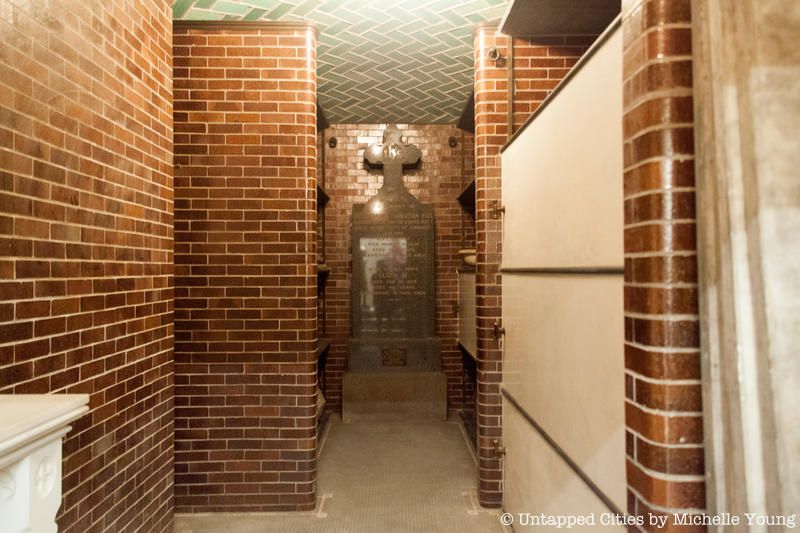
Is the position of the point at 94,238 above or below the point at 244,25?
below

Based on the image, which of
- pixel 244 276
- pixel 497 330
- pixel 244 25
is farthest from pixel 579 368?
pixel 244 25

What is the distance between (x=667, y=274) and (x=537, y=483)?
144cm

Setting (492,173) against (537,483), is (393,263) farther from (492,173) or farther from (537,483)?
(537,483)

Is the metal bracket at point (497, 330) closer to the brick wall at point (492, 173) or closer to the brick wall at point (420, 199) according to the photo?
the brick wall at point (492, 173)

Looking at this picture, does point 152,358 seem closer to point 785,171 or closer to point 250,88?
point 250,88

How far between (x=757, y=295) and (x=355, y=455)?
143 inches

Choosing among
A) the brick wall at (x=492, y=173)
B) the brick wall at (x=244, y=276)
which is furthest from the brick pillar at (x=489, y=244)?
the brick wall at (x=244, y=276)

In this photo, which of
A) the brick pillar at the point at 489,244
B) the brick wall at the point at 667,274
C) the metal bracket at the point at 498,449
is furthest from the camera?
the brick pillar at the point at 489,244

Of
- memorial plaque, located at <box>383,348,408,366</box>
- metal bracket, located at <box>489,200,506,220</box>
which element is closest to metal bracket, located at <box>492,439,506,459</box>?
metal bracket, located at <box>489,200,506,220</box>

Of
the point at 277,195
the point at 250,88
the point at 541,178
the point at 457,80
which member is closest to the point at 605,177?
the point at 541,178

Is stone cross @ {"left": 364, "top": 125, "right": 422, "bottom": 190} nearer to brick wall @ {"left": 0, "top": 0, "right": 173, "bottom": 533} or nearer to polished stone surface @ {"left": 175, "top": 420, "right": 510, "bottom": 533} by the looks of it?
polished stone surface @ {"left": 175, "top": 420, "right": 510, "bottom": 533}

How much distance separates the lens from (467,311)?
189 inches

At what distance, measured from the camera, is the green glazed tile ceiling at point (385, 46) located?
3.16 m

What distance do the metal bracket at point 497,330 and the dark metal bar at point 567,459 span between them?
38 cm
